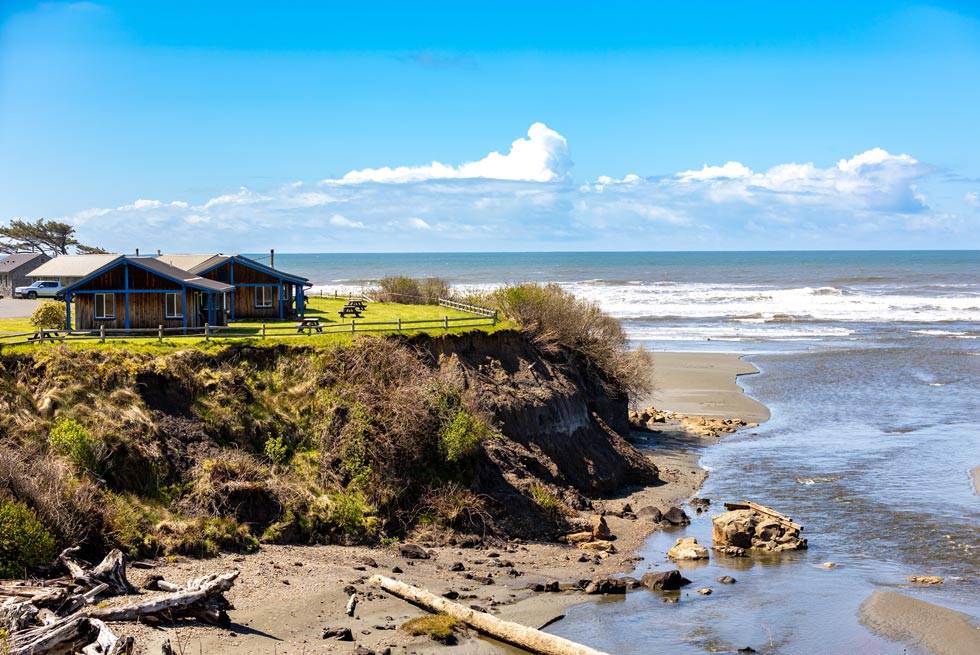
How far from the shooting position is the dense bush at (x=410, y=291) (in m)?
57.9

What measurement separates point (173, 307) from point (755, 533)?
23.2 m

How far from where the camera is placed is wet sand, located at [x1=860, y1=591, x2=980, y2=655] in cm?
2238

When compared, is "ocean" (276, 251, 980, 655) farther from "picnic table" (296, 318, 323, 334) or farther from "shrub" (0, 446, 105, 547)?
"picnic table" (296, 318, 323, 334)

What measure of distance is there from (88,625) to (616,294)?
373 feet

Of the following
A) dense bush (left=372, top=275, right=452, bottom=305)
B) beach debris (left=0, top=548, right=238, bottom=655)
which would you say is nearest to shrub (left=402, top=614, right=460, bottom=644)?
beach debris (left=0, top=548, right=238, bottom=655)

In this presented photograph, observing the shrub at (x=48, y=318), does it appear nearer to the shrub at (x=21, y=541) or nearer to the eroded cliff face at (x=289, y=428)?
the eroded cliff face at (x=289, y=428)

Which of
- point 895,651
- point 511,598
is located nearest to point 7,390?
point 511,598

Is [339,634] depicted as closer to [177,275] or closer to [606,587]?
[606,587]

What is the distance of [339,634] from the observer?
21.6 meters

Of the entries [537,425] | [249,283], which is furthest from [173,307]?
[537,425]

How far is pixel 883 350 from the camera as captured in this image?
72.8 meters

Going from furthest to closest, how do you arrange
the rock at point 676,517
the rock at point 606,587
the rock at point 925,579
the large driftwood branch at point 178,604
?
the rock at point 676,517, the rock at point 925,579, the rock at point 606,587, the large driftwood branch at point 178,604

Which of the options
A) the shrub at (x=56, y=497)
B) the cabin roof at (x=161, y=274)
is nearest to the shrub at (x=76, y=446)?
the shrub at (x=56, y=497)

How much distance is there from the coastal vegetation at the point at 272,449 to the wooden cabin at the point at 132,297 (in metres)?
6.41
